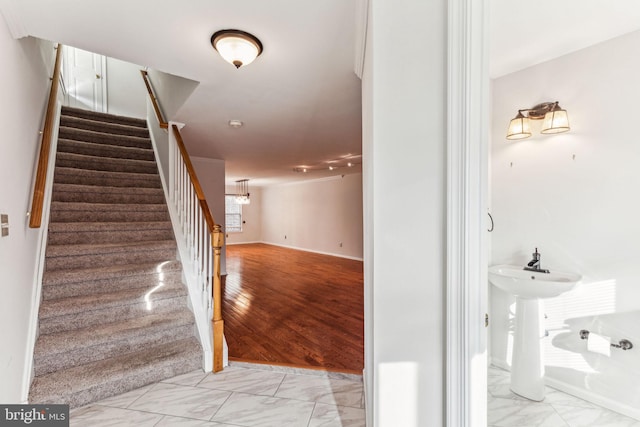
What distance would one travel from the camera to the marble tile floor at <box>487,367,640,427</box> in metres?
1.75

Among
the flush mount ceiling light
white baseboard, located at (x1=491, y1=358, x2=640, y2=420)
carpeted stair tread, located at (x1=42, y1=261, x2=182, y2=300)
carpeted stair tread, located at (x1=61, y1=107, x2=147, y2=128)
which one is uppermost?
carpeted stair tread, located at (x1=61, y1=107, x2=147, y2=128)

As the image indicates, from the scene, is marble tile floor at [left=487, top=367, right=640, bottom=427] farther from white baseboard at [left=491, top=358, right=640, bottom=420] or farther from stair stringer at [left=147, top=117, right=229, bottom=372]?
stair stringer at [left=147, top=117, right=229, bottom=372]

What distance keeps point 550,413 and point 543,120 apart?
6.79 ft

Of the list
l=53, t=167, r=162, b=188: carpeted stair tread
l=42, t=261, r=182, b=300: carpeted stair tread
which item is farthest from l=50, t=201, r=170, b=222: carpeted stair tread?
l=42, t=261, r=182, b=300: carpeted stair tread

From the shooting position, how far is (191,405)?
6.25 ft

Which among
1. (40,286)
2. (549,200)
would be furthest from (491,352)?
(40,286)

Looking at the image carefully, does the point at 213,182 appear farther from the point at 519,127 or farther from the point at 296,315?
the point at 519,127

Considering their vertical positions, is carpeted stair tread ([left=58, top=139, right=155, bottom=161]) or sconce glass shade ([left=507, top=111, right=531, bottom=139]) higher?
carpeted stair tread ([left=58, top=139, right=155, bottom=161])

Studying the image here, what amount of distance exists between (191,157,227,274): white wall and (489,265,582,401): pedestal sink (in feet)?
15.9

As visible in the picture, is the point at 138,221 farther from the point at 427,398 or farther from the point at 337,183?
the point at 337,183

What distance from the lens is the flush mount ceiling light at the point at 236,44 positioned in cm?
171

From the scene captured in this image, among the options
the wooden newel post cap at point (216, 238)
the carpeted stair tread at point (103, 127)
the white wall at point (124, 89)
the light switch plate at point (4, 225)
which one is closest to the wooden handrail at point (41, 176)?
the light switch plate at point (4, 225)

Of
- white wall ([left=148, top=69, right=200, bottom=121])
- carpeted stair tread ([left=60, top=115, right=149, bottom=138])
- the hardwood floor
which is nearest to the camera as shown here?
the hardwood floor

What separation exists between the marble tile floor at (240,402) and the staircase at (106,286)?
14cm
